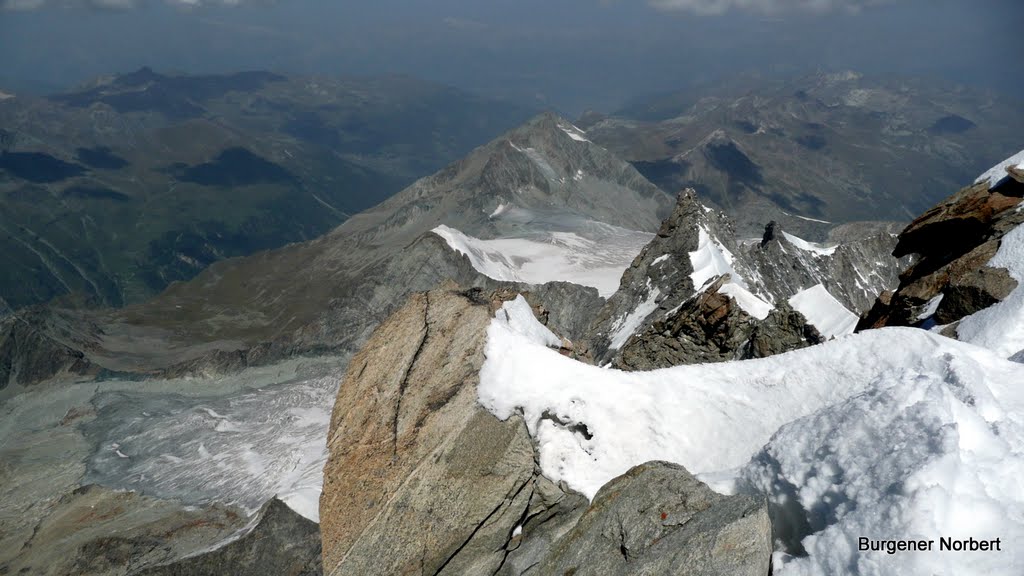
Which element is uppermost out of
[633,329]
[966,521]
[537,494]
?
[966,521]

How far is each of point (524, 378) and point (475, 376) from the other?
1317 mm

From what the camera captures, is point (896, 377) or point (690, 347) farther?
point (690, 347)

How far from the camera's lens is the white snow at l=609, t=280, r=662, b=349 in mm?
40734

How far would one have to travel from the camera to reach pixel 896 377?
38.3 feet

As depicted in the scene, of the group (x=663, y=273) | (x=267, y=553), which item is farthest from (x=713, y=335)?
(x=267, y=553)

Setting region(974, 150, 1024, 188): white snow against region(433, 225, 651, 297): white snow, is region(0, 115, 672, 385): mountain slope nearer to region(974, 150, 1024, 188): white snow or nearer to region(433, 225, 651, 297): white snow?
region(433, 225, 651, 297): white snow

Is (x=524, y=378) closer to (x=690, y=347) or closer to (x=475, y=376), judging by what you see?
(x=475, y=376)

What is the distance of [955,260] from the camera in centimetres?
2414

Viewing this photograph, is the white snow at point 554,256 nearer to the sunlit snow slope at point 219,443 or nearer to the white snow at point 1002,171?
the sunlit snow slope at point 219,443

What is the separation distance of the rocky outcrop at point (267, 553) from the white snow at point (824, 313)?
26.4 meters

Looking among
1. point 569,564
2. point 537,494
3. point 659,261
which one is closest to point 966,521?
point 569,564

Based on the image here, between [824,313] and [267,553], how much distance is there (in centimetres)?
3030

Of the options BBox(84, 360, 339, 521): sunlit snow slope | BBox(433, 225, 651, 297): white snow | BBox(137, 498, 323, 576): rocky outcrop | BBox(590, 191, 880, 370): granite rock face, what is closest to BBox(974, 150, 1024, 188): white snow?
BBox(590, 191, 880, 370): granite rock face

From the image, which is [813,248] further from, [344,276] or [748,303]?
[344,276]
